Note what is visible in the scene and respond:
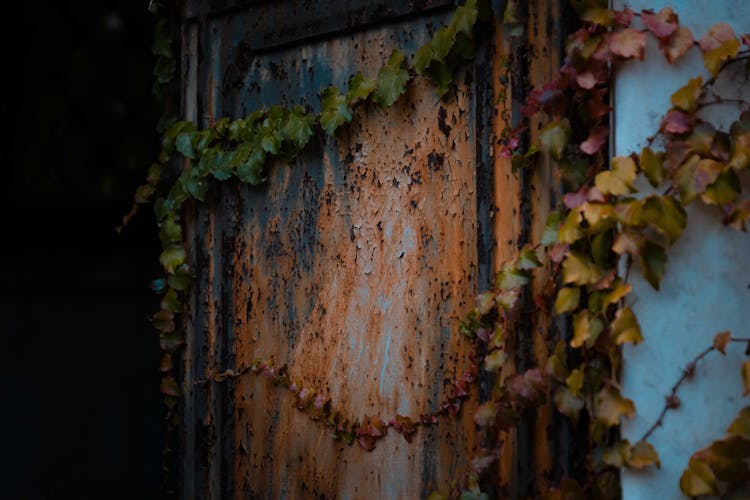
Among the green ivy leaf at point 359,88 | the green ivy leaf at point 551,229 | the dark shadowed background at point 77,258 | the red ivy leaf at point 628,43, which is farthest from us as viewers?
the dark shadowed background at point 77,258

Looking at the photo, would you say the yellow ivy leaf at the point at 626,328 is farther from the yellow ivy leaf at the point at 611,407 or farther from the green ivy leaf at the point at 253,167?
the green ivy leaf at the point at 253,167

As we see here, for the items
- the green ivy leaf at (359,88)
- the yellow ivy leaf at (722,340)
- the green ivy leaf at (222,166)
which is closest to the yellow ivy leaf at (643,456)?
the yellow ivy leaf at (722,340)

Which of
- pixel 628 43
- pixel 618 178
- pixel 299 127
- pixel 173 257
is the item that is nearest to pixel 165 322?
pixel 173 257

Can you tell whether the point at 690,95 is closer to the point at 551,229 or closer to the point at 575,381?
the point at 551,229

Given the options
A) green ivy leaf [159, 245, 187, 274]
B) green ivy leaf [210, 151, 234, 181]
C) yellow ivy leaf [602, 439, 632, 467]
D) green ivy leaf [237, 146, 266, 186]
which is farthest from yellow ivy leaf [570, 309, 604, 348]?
green ivy leaf [159, 245, 187, 274]

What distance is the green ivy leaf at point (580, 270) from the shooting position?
5.44 ft

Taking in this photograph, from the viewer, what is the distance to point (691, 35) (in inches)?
63.9

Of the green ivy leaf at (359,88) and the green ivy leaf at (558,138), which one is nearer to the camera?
the green ivy leaf at (558,138)

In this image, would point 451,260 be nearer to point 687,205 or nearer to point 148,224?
point 687,205

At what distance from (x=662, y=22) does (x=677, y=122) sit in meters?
0.22

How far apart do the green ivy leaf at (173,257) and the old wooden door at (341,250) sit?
40 millimetres

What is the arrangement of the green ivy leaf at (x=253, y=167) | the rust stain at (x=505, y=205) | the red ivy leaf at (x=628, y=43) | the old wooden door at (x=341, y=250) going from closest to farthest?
1. the red ivy leaf at (x=628, y=43)
2. the rust stain at (x=505, y=205)
3. the old wooden door at (x=341, y=250)
4. the green ivy leaf at (x=253, y=167)

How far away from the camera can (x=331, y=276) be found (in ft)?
7.41

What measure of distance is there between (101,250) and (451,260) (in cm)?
190
